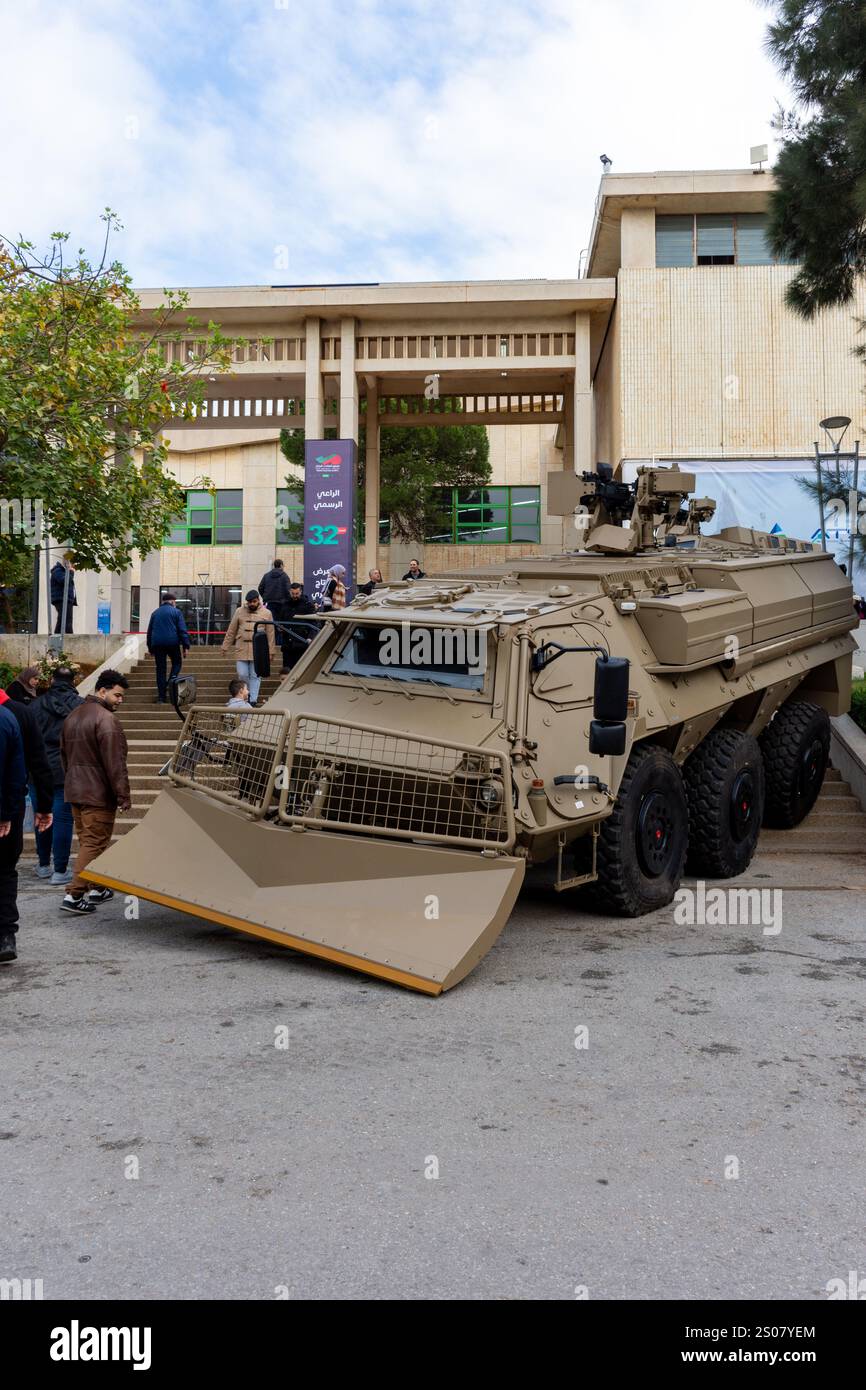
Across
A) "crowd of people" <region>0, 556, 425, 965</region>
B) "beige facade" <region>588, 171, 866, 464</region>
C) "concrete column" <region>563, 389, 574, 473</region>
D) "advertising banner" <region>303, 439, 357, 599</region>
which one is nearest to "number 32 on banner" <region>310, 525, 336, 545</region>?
"advertising banner" <region>303, 439, 357, 599</region>

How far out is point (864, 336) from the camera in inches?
715

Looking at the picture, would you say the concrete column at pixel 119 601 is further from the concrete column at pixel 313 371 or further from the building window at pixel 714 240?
the building window at pixel 714 240

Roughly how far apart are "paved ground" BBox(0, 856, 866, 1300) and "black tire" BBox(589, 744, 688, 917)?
1.47 ft

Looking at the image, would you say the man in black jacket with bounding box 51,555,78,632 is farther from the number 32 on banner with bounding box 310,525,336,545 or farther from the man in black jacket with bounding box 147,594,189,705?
the number 32 on banner with bounding box 310,525,336,545

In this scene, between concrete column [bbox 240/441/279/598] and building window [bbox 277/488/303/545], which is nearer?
building window [bbox 277/488/303/545]

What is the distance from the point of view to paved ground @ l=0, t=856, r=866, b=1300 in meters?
3.38

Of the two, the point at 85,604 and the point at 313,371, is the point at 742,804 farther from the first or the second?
the point at 85,604

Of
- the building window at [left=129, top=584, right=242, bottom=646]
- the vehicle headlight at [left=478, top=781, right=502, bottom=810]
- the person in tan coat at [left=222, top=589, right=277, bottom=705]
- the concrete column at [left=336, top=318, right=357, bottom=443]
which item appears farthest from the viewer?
the building window at [left=129, top=584, right=242, bottom=646]

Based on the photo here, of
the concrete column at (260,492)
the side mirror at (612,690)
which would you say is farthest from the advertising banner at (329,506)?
the concrete column at (260,492)

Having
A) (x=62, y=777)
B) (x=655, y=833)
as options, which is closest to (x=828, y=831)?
(x=655, y=833)

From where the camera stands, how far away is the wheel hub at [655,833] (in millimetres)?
7449

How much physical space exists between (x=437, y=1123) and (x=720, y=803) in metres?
4.62

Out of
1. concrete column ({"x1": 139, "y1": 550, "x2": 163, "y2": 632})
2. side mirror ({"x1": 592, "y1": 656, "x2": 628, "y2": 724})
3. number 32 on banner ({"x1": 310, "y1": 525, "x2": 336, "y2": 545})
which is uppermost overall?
number 32 on banner ({"x1": 310, "y1": 525, "x2": 336, "y2": 545})

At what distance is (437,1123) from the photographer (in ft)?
14.4
